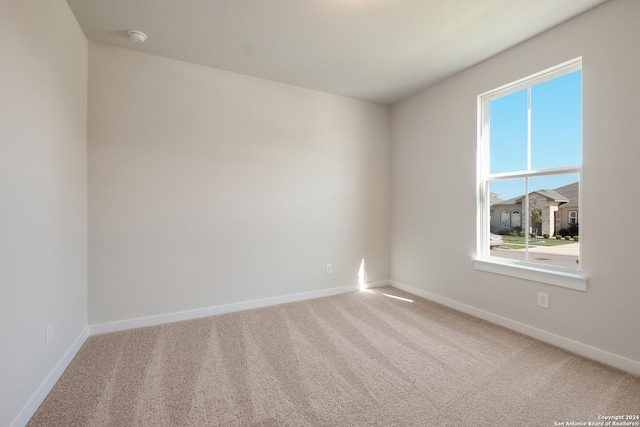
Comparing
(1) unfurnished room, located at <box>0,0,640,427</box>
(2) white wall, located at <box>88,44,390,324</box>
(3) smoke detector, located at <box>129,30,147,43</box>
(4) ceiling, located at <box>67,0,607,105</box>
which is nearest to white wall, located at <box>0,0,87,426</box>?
(1) unfurnished room, located at <box>0,0,640,427</box>

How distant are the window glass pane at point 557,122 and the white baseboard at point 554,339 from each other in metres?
1.43

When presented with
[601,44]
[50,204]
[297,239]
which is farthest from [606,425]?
[50,204]

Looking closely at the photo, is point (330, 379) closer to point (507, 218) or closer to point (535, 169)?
point (507, 218)

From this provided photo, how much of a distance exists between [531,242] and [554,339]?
0.82m

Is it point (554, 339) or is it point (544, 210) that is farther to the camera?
point (544, 210)

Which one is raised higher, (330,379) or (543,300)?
(543,300)

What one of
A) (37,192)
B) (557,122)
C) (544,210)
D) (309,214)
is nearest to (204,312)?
(309,214)

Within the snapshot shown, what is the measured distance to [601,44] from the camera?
1.92 meters

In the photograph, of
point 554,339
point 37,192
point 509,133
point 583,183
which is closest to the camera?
point 37,192

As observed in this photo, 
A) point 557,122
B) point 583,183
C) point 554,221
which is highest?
point 557,122

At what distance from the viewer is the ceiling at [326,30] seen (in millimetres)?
1943

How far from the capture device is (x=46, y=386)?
1.60m

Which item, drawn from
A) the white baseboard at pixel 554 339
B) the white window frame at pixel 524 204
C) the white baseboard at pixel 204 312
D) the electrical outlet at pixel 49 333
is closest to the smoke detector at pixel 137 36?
the electrical outlet at pixel 49 333

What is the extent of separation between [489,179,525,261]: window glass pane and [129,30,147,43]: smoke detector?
3.55 metres
